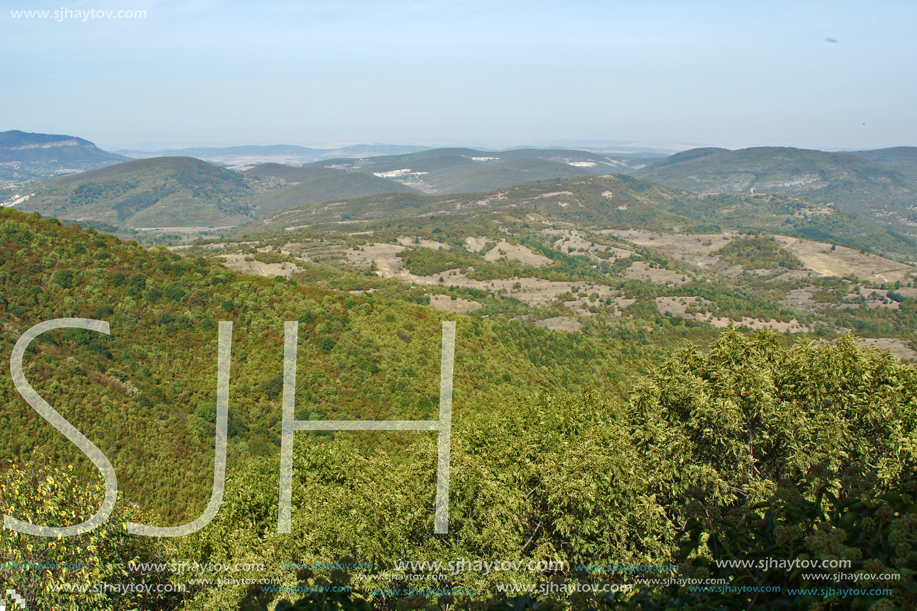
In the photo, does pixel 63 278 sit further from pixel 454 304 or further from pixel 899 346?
pixel 899 346

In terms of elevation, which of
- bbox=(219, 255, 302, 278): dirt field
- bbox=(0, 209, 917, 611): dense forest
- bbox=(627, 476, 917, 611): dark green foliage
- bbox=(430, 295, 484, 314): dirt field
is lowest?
bbox=(430, 295, 484, 314): dirt field

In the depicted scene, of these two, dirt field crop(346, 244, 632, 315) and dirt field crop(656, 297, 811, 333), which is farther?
Result: dirt field crop(346, 244, 632, 315)

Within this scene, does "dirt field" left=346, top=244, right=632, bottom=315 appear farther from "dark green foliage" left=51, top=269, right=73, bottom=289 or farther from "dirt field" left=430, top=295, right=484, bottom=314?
"dark green foliage" left=51, top=269, right=73, bottom=289

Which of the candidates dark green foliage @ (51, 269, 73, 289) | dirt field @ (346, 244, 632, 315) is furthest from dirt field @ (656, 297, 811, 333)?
dark green foliage @ (51, 269, 73, 289)

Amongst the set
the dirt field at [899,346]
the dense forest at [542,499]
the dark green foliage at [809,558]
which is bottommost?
the dirt field at [899,346]

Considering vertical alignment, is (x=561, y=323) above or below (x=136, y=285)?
below

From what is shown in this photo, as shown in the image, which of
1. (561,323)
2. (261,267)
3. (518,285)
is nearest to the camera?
(561,323)

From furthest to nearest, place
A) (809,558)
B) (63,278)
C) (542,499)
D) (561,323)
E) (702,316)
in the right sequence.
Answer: (702,316)
(561,323)
(63,278)
(542,499)
(809,558)

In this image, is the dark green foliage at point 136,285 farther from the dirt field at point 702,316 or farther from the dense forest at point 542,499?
the dirt field at point 702,316

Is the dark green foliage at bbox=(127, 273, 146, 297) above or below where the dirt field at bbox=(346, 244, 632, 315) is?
above

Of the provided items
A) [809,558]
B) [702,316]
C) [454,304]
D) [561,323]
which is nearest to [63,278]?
[809,558]

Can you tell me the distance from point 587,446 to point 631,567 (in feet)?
18.0

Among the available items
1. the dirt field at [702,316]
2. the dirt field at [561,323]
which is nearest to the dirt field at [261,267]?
the dirt field at [561,323]

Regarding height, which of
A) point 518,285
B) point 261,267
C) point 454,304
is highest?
point 261,267
